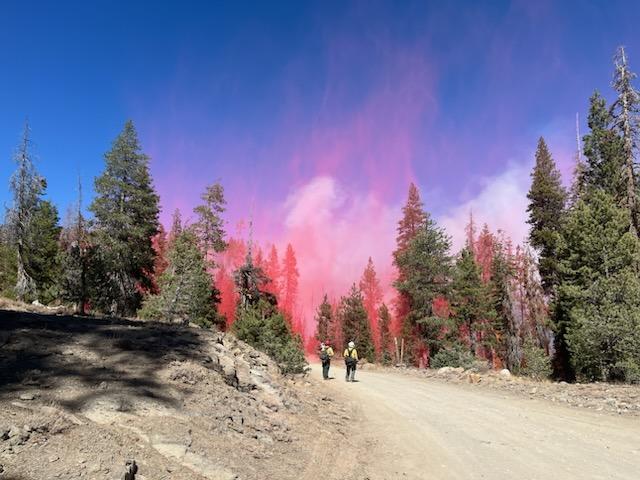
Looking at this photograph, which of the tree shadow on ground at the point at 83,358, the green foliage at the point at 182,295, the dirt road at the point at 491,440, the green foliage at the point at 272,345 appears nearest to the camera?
the tree shadow on ground at the point at 83,358

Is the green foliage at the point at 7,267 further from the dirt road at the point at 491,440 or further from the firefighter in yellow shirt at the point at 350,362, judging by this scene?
the dirt road at the point at 491,440

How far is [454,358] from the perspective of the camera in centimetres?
2930

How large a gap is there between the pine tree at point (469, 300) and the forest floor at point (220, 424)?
2459cm

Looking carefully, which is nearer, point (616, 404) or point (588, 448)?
point (588, 448)

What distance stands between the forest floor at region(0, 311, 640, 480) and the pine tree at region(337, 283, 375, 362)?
41793mm

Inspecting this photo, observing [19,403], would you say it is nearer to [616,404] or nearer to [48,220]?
[616,404]

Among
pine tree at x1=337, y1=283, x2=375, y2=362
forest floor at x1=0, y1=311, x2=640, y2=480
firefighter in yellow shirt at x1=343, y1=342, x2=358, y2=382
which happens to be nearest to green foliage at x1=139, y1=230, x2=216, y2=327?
firefighter in yellow shirt at x1=343, y1=342, x2=358, y2=382

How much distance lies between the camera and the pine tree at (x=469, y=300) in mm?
38719

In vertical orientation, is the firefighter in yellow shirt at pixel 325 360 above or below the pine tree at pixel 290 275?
below

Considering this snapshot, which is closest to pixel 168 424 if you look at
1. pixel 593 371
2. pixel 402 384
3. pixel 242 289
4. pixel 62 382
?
pixel 62 382

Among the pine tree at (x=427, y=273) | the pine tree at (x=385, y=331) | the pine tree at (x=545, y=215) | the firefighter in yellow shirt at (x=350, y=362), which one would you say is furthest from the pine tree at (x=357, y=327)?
the firefighter in yellow shirt at (x=350, y=362)

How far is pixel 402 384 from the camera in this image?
71.4 ft

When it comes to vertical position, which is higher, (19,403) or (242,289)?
(242,289)

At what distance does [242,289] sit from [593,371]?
96.0ft
